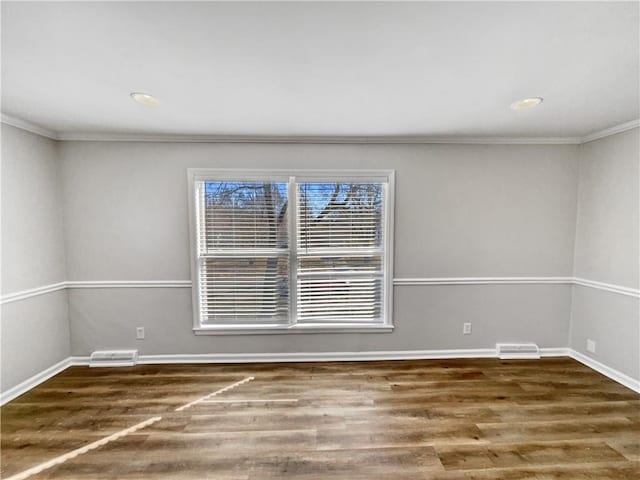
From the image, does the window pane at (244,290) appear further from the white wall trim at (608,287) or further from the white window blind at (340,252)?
the white wall trim at (608,287)

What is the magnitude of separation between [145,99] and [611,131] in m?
4.09

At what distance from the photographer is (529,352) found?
308 cm

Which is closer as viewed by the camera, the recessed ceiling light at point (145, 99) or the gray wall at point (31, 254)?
the recessed ceiling light at point (145, 99)

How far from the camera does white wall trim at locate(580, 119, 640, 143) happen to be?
248 centimetres

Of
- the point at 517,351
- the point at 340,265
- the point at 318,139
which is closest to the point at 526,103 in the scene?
the point at 318,139

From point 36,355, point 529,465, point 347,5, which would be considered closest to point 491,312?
point 529,465

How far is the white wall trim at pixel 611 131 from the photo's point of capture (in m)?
2.48

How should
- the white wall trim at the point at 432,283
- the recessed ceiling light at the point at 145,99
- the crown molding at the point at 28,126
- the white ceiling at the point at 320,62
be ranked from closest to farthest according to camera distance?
1. the white ceiling at the point at 320,62
2. the recessed ceiling light at the point at 145,99
3. the crown molding at the point at 28,126
4. the white wall trim at the point at 432,283

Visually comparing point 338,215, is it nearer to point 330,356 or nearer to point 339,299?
point 339,299

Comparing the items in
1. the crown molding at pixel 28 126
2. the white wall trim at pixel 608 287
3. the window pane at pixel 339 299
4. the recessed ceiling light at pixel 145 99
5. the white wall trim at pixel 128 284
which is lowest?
the window pane at pixel 339 299

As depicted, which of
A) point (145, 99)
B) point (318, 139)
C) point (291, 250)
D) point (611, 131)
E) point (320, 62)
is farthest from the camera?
point (291, 250)

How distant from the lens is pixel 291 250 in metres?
3.00

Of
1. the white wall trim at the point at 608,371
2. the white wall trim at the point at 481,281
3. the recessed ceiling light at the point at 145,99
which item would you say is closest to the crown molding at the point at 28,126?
the recessed ceiling light at the point at 145,99

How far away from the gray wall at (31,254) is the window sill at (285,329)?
134 centimetres
